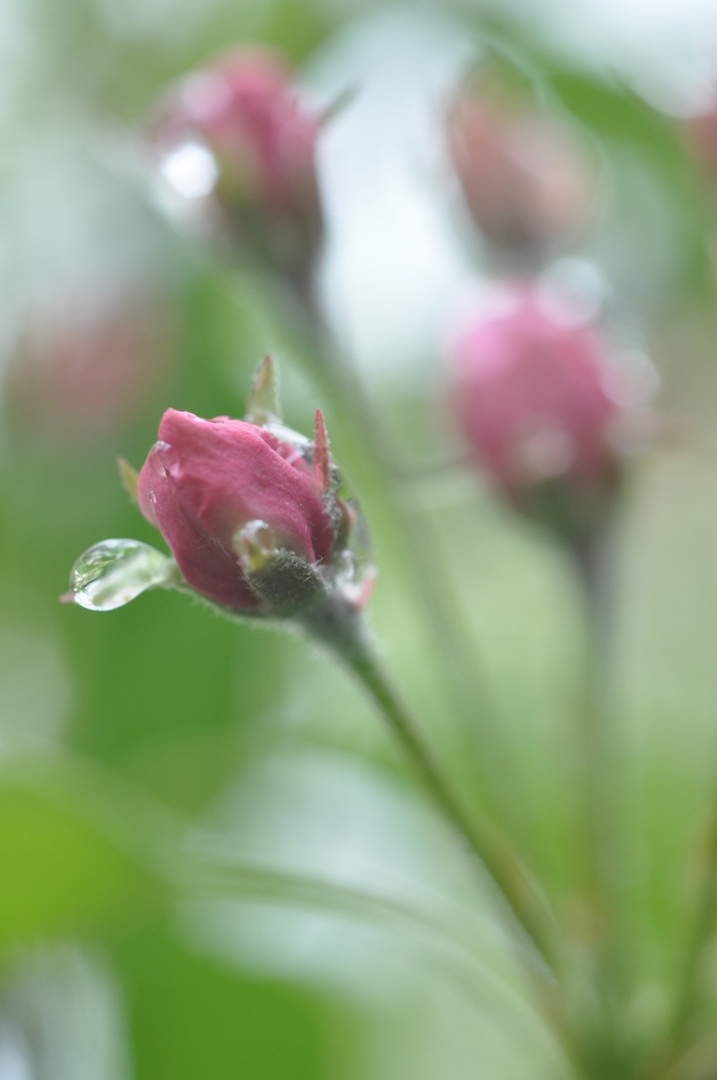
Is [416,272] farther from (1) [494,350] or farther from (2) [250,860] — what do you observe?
(2) [250,860]

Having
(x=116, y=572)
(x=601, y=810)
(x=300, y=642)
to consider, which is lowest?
(x=601, y=810)

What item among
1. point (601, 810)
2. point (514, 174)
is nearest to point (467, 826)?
point (601, 810)

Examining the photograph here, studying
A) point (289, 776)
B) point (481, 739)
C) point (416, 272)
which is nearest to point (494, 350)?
point (481, 739)

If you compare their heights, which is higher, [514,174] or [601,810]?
[514,174]

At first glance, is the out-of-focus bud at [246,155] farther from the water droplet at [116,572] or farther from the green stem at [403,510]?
the water droplet at [116,572]

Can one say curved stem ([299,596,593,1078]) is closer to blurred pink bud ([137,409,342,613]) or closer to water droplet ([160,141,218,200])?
blurred pink bud ([137,409,342,613])

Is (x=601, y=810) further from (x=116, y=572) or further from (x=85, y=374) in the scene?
(x=85, y=374)

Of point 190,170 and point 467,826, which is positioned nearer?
point 467,826
